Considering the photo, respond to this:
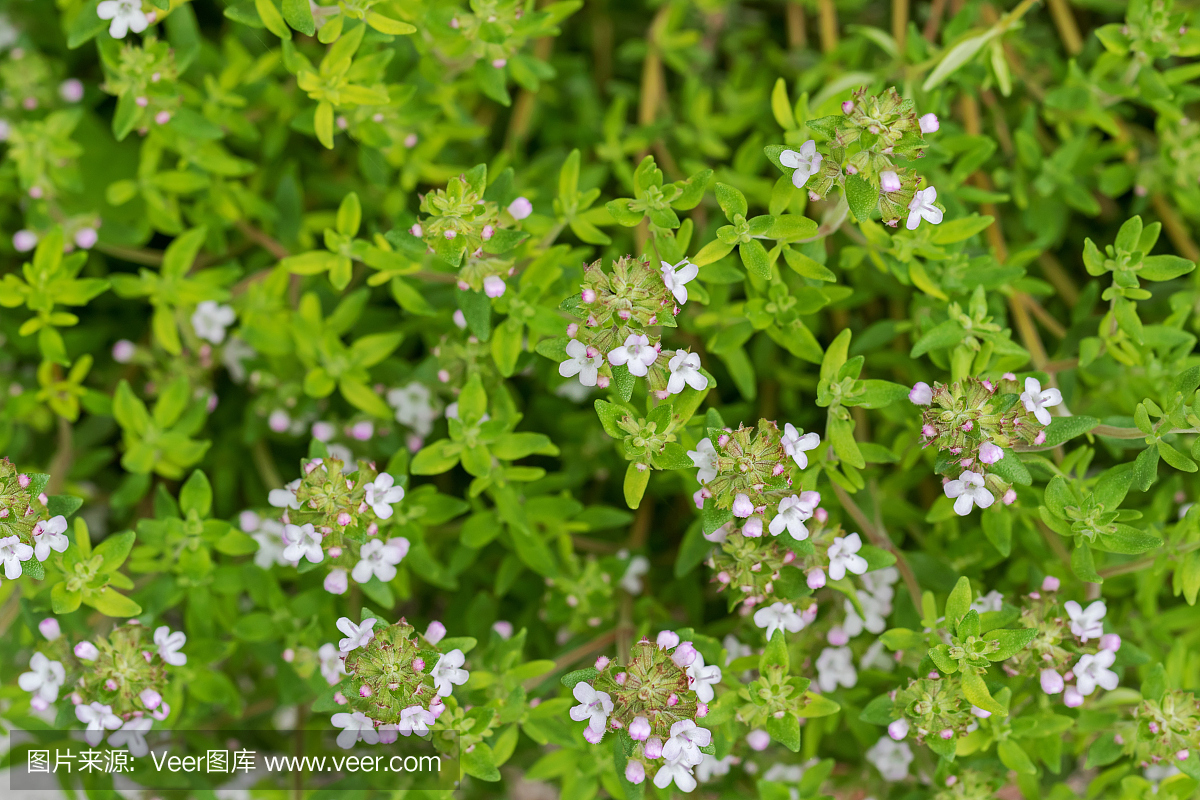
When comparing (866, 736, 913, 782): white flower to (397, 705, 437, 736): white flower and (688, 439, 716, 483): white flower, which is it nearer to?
(688, 439, 716, 483): white flower

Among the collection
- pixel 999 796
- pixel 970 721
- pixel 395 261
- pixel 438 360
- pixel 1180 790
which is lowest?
pixel 999 796

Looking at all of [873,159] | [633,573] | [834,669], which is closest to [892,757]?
[834,669]

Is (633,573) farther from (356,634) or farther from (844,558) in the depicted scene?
(356,634)

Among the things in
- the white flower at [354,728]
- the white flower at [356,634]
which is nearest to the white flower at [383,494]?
the white flower at [356,634]

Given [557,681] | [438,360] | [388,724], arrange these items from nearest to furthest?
[388,724]
[438,360]
[557,681]

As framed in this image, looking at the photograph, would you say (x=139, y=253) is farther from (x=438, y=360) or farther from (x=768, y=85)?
(x=768, y=85)

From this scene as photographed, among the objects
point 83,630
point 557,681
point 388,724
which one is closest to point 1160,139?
point 557,681
